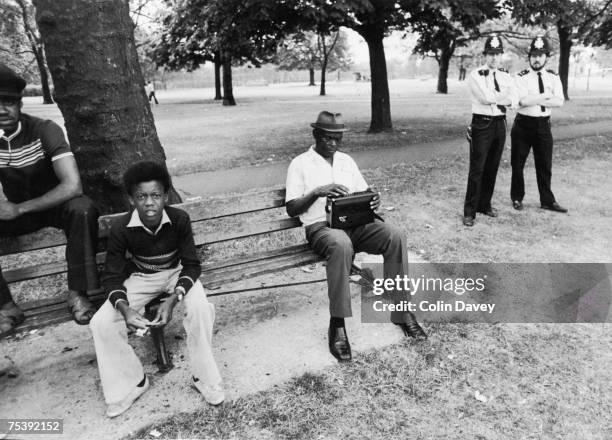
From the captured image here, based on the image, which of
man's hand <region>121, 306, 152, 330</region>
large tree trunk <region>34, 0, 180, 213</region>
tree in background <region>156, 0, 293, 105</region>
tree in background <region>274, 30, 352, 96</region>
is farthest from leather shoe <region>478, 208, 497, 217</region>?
tree in background <region>274, 30, 352, 96</region>

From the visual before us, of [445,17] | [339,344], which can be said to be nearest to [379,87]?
[445,17]

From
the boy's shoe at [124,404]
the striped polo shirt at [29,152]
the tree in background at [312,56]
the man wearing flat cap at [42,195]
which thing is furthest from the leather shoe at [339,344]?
the tree in background at [312,56]

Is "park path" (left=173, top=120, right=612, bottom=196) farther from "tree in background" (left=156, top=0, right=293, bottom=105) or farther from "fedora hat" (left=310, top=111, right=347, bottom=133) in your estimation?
"fedora hat" (left=310, top=111, right=347, bottom=133)

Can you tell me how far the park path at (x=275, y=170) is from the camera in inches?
309

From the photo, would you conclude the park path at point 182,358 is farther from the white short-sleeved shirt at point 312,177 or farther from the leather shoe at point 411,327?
the white short-sleeved shirt at point 312,177

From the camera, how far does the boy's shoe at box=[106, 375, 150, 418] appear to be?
9.28ft

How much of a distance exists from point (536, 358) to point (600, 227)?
10.3 feet

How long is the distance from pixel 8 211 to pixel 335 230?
209 centimetres

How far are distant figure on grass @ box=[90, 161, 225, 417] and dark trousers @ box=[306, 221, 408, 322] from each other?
0.85 meters

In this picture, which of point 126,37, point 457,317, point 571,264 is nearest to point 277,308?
point 457,317

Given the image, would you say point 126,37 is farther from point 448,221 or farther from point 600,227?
point 600,227

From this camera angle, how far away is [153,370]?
327cm

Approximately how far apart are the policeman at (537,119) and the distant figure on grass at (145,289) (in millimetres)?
4641

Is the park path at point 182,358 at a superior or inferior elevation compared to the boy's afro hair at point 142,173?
inferior
